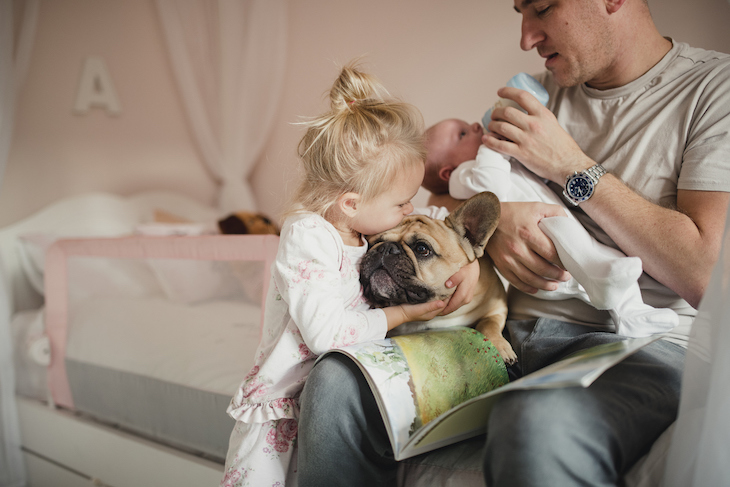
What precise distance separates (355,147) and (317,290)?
0.33m

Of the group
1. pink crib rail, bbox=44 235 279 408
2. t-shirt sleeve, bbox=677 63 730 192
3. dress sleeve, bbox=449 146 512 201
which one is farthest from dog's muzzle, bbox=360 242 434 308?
t-shirt sleeve, bbox=677 63 730 192

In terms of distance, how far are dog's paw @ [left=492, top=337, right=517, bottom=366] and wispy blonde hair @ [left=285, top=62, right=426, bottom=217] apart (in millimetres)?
455

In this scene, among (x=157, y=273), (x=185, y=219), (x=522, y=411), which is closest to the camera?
(x=522, y=411)

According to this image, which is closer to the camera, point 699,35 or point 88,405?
point 699,35

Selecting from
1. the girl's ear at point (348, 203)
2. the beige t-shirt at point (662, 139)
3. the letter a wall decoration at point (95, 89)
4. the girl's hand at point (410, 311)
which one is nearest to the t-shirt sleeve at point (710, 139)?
the beige t-shirt at point (662, 139)

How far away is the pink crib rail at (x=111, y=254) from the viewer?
1598 mm

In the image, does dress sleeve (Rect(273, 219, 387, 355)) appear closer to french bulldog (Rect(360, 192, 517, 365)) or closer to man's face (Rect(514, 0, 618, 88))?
french bulldog (Rect(360, 192, 517, 365))

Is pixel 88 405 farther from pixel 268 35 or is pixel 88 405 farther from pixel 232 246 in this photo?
pixel 268 35

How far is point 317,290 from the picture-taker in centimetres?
95

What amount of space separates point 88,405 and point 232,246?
0.99m

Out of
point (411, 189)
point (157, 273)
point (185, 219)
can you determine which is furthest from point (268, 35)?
point (411, 189)

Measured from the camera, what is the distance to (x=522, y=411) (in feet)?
2.47

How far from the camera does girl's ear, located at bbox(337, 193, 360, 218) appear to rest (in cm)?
105

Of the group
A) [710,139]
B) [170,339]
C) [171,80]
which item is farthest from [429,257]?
[171,80]
